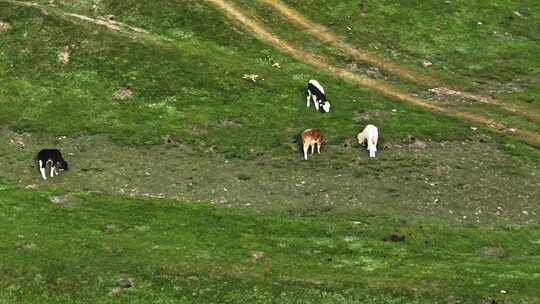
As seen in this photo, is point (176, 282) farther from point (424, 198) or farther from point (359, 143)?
point (359, 143)

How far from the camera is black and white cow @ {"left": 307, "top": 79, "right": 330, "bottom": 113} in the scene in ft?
189

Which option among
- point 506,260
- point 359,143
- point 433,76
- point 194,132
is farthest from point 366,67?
point 506,260

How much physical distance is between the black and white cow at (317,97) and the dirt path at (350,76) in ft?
20.8

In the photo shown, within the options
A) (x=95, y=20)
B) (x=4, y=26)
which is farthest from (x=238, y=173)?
(x=4, y=26)

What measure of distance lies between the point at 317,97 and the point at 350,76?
27.0 ft

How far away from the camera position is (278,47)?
6881cm

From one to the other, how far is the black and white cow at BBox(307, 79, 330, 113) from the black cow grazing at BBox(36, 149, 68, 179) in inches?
861

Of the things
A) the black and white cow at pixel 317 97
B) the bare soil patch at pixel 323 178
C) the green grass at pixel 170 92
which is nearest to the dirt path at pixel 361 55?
the green grass at pixel 170 92

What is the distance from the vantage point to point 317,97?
2290 inches

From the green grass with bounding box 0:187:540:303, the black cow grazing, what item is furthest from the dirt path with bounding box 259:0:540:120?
the black cow grazing

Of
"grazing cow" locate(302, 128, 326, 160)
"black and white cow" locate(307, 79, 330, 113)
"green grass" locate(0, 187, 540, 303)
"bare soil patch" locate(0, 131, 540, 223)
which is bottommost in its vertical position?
→ "green grass" locate(0, 187, 540, 303)

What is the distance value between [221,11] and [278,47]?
8578mm

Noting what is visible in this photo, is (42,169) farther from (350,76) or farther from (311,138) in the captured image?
(350,76)

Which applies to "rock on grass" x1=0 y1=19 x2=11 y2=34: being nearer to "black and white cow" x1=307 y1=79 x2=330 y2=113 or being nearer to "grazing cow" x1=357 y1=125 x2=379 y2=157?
"black and white cow" x1=307 y1=79 x2=330 y2=113
